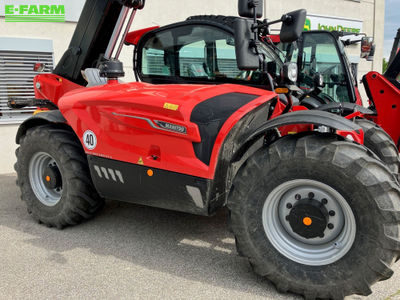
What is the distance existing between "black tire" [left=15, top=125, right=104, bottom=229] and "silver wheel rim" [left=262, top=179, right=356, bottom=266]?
191 cm

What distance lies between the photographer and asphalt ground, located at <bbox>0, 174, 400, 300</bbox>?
2.70 m

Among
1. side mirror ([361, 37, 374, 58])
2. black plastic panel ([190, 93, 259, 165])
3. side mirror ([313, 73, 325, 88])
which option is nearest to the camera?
black plastic panel ([190, 93, 259, 165])

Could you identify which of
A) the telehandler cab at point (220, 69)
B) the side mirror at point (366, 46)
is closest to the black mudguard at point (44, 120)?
the telehandler cab at point (220, 69)

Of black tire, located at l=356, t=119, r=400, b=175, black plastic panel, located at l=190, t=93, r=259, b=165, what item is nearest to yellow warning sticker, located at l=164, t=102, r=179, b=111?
black plastic panel, located at l=190, t=93, r=259, b=165

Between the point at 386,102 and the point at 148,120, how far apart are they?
3848mm

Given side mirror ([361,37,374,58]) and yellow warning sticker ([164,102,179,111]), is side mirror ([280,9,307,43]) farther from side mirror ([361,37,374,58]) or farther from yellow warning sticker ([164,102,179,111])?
side mirror ([361,37,374,58])

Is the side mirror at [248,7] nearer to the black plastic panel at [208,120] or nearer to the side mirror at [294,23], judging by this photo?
the side mirror at [294,23]

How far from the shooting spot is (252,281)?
Answer: 2801 mm

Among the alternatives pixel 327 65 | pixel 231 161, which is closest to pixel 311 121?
pixel 231 161

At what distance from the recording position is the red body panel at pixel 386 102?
5.34 metres

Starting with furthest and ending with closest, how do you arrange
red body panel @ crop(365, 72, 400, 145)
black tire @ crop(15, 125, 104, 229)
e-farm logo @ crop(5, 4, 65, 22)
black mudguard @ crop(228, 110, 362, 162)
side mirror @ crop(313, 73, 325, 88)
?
e-farm logo @ crop(5, 4, 65, 22) → red body panel @ crop(365, 72, 400, 145) → side mirror @ crop(313, 73, 325, 88) → black tire @ crop(15, 125, 104, 229) → black mudguard @ crop(228, 110, 362, 162)

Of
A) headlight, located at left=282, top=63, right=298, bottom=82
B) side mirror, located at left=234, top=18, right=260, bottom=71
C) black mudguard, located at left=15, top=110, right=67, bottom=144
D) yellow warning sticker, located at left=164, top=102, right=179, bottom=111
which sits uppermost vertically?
side mirror, located at left=234, top=18, right=260, bottom=71

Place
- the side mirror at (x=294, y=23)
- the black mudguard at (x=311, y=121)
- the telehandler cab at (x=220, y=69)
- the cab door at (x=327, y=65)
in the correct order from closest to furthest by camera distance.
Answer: the black mudguard at (x=311, y=121), the side mirror at (x=294, y=23), the telehandler cab at (x=220, y=69), the cab door at (x=327, y=65)

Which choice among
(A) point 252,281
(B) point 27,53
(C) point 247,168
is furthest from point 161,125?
(B) point 27,53
